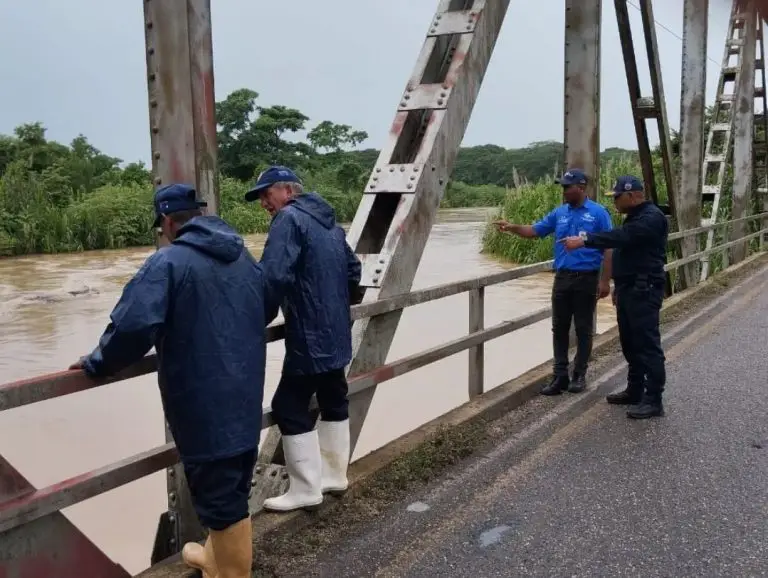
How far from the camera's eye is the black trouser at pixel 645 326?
5527 millimetres

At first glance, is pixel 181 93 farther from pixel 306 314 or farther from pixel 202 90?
pixel 306 314

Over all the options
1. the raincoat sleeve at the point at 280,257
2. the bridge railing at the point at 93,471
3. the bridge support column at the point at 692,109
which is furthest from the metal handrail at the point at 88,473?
the bridge support column at the point at 692,109

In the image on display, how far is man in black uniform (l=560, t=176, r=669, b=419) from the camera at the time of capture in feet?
17.8

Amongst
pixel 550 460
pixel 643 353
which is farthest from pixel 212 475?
pixel 643 353

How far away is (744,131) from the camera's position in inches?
664

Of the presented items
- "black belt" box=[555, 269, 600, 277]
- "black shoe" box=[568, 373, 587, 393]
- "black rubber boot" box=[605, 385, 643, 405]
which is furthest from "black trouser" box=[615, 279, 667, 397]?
"black shoe" box=[568, 373, 587, 393]

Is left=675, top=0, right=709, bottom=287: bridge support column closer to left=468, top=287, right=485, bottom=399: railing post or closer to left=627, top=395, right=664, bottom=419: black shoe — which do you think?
left=627, top=395, right=664, bottom=419: black shoe

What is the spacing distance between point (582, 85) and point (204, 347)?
5349mm

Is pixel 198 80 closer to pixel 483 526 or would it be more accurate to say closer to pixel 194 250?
pixel 194 250

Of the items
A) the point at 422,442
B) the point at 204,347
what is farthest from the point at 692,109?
the point at 204,347

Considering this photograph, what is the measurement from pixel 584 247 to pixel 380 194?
5.69 ft

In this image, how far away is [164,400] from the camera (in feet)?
8.97

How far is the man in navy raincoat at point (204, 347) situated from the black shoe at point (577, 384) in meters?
3.78

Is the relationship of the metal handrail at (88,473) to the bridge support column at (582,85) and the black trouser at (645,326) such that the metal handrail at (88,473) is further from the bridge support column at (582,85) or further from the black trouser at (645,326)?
the bridge support column at (582,85)
